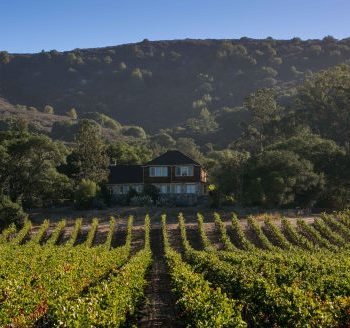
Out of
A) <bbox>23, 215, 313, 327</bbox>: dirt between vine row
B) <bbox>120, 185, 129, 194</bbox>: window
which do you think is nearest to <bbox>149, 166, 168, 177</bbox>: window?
<bbox>120, 185, 129, 194</bbox>: window

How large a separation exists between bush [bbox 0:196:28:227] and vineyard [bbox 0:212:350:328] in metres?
5.75

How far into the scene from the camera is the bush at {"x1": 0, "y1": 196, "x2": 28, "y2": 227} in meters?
46.8

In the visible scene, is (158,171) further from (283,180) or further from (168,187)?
(283,180)

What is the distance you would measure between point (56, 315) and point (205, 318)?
332 cm

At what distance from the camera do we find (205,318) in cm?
1145

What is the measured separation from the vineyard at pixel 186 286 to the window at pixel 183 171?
2146 cm

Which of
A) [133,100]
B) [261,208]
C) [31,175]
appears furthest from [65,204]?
[133,100]

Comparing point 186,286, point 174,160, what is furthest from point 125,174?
point 186,286

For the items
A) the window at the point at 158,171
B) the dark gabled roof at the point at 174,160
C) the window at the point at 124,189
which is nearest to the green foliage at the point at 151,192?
the window at the point at 158,171

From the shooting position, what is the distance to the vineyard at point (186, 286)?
1166 cm

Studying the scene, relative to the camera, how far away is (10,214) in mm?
46875

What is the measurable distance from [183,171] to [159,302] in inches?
1665

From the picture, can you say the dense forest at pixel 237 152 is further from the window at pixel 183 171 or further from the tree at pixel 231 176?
the window at pixel 183 171

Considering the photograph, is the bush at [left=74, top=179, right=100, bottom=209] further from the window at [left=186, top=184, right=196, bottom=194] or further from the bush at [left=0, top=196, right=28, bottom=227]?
the window at [left=186, top=184, right=196, bottom=194]
